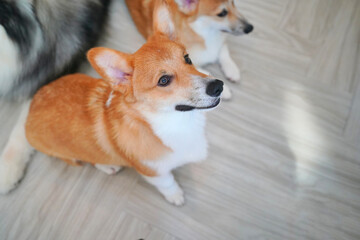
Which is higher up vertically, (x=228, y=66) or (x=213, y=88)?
(x=213, y=88)

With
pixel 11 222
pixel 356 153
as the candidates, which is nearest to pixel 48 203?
pixel 11 222

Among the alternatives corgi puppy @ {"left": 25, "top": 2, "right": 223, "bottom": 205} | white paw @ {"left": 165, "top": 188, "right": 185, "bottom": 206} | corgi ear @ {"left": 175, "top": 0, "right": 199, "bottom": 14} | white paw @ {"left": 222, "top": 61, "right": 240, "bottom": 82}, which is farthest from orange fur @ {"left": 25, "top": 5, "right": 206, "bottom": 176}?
white paw @ {"left": 222, "top": 61, "right": 240, "bottom": 82}

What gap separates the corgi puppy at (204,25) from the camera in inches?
49.4

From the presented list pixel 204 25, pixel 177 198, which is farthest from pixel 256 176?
pixel 204 25

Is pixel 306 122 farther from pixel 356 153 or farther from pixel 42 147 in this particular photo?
pixel 42 147

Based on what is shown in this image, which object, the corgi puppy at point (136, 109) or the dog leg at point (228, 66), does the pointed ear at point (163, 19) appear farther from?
the dog leg at point (228, 66)

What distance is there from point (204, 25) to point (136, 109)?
2.16 ft

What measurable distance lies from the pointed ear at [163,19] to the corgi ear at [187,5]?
1.07 ft

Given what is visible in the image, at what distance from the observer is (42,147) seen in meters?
1.17

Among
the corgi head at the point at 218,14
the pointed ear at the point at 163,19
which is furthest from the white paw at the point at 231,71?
the pointed ear at the point at 163,19

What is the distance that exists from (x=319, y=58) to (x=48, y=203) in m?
1.79

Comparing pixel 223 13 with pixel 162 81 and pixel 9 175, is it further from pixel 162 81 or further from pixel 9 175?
pixel 9 175

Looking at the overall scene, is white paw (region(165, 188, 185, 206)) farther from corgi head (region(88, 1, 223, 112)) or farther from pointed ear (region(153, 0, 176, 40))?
pointed ear (region(153, 0, 176, 40))

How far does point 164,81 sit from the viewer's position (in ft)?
2.88
